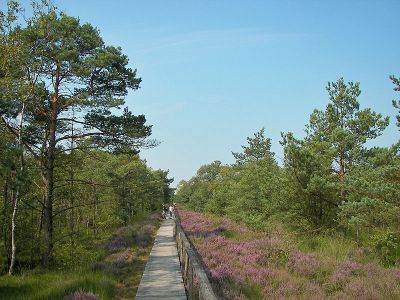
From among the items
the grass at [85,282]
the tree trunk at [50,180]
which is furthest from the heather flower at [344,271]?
the tree trunk at [50,180]

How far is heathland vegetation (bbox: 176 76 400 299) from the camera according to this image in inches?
371

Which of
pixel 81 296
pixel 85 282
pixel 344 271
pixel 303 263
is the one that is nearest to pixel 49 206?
pixel 85 282

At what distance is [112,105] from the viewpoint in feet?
52.3

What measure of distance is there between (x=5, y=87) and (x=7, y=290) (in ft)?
20.0

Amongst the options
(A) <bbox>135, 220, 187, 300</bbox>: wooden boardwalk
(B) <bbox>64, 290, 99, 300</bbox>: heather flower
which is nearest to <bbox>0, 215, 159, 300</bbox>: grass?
(B) <bbox>64, 290, 99, 300</bbox>: heather flower

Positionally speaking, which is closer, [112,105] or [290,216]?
[112,105]

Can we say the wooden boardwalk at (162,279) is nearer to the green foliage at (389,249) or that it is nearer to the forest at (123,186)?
the forest at (123,186)

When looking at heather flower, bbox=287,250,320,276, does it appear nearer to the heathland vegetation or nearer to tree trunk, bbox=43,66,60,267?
the heathland vegetation

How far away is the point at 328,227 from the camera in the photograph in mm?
17016

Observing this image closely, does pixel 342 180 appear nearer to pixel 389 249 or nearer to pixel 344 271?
pixel 389 249

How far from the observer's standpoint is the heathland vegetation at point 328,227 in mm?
9422

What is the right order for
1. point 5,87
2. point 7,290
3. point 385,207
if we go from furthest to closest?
point 385,207, point 5,87, point 7,290

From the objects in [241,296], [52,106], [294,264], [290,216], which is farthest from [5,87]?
[290,216]

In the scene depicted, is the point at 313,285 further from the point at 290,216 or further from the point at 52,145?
the point at 52,145
